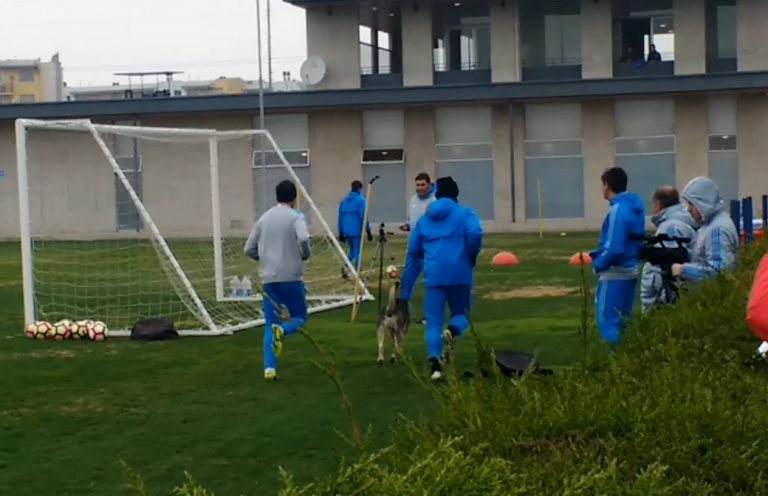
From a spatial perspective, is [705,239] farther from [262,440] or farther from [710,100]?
[710,100]

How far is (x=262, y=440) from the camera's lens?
35.3 feet

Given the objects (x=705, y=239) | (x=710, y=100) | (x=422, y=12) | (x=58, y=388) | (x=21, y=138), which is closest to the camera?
(x=705, y=239)

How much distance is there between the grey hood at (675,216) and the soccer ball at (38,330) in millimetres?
8663

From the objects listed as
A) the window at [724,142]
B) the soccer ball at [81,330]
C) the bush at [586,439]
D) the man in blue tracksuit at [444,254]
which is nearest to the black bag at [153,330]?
the soccer ball at [81,330]

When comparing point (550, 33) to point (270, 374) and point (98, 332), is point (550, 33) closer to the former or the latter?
point (98, 332)

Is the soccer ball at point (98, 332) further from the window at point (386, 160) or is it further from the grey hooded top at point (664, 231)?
the window at point (386, 160)

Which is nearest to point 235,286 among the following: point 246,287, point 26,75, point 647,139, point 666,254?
point 246,287

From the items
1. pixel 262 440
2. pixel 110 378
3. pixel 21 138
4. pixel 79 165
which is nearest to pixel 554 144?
pixel 79 165

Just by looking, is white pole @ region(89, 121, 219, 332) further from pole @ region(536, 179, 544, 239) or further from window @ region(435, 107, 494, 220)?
window @ region(435, 107, 494, 220)

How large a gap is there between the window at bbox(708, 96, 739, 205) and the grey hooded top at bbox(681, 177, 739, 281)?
126ft

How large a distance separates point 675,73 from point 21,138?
36334mm

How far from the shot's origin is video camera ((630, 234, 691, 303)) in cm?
1244

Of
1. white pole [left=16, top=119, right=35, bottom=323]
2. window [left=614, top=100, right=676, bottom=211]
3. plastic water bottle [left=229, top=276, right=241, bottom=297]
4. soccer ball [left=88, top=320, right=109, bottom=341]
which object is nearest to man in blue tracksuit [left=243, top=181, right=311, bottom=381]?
soccer ball [left=88, top=320, right=109, bottom=341]

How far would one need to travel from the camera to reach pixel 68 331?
18641 millimetres
